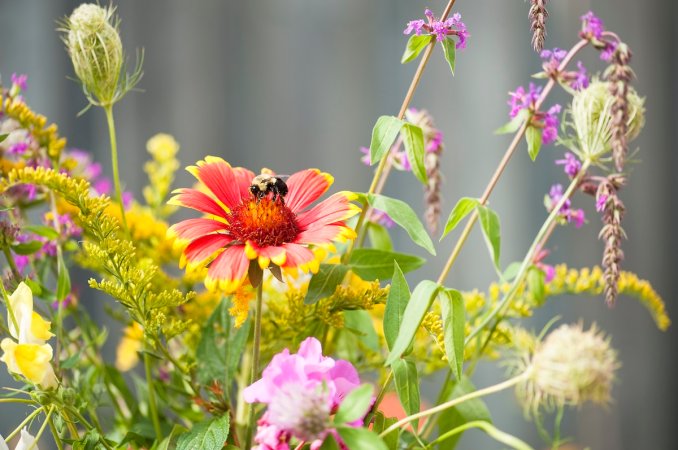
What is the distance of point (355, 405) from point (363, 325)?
194 mm

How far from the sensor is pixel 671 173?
1390 mm

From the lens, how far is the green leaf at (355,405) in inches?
11.9

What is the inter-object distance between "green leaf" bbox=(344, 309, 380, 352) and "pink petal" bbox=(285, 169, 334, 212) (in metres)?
0.11

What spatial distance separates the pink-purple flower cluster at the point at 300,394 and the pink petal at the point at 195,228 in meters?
0.08

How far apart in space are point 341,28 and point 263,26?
6.2 inches

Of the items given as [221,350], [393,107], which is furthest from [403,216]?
[393,107]

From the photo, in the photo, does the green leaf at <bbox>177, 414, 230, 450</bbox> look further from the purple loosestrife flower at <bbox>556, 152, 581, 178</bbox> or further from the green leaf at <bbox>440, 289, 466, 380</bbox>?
the purple loosestrife flower at <bbox>556, 152, 581, 178</bbox>

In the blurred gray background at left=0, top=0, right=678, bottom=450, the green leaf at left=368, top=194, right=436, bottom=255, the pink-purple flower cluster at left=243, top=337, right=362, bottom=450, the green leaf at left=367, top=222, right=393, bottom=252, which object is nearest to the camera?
the pink-purple flower cluster at left=243, top=337, right=362, bottom=450

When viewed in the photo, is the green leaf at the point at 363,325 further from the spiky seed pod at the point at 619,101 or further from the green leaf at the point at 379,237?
the spiky seed pod at the point at 619,101

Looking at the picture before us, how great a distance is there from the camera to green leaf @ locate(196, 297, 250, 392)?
17.6 inches

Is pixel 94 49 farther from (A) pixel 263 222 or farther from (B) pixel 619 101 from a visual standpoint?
(B) pixel 619 101

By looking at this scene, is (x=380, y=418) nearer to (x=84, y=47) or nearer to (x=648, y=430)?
(x=84, y=47)

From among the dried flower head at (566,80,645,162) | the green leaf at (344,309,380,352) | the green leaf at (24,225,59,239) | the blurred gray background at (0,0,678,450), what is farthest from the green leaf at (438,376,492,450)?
the blurred gray background at (0,0,678,450)

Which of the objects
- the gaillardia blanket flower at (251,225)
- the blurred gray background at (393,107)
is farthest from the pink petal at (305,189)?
the blurred gray background at (393,107)
